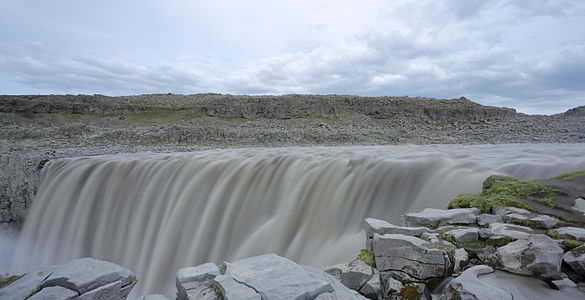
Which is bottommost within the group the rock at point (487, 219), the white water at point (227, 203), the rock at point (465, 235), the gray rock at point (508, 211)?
the white water at point (227, 203)

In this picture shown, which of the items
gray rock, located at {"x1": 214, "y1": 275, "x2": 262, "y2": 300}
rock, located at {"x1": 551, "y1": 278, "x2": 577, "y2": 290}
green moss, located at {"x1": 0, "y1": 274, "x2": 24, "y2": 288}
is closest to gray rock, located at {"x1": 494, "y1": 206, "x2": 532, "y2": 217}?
rock, located at {"x1": 551, "y1": 278, "x2": 577, "y2": 290}

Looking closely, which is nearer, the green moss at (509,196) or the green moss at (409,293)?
the green moss at (409,293)

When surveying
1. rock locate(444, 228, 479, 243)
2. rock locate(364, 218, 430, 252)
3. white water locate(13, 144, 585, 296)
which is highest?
rock locate(444, 228, 479, 243)

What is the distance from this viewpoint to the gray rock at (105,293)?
2656 mm

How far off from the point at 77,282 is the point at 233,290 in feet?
4.53

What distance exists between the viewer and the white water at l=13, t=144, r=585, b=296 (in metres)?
6.70

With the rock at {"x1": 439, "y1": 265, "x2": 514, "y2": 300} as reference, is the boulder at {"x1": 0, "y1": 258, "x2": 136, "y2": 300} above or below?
below

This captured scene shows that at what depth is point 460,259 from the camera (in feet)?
9.86

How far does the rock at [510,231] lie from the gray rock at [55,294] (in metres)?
4.08

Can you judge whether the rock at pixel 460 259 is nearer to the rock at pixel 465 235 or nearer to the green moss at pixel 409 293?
the rock at pixel 465 235

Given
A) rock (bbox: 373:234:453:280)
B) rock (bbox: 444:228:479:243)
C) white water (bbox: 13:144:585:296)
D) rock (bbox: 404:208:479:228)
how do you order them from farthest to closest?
white water (bbox: 13:144:585:296) < rock (bbox: 404:208:479:228) < rock (bbox: 444:228:479:243) < rock (bbox: 373:234:453:280)

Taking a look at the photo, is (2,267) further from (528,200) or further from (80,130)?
(80,130)

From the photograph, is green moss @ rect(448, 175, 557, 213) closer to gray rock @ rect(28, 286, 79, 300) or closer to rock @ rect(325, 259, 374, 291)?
rock @ rect(325, 259, 374, 291)

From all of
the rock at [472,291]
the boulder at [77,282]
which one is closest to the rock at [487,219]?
the rock at [472,291]
